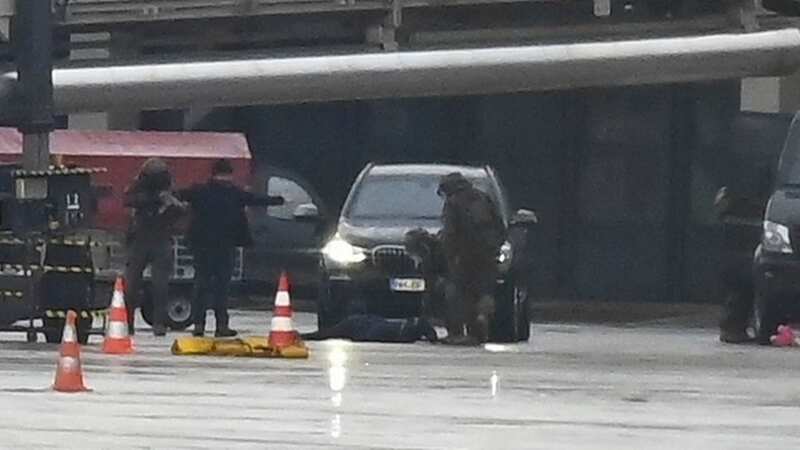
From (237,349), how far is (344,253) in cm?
396

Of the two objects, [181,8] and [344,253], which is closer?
[344,253]

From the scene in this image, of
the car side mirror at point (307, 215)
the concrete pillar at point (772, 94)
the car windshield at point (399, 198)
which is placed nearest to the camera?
the car windshield at point (399, 198)

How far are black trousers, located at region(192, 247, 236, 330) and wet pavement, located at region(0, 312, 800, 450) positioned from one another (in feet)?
3.25

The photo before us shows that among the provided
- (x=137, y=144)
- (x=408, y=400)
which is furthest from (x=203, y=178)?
(x=408, y=400)

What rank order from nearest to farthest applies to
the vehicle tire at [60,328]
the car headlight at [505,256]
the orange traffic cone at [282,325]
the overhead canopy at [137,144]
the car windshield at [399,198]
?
the orange traffic cone at [282,325]
the vehicle tire at [60,328]
the car headlight at [505,256]
the car windshield at [399,198]
the overhead canopy at [137,144]

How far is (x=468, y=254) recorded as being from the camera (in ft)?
71.3

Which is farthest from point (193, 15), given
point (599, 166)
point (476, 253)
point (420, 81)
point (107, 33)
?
point (476, 253)

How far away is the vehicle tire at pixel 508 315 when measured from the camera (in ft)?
75.3

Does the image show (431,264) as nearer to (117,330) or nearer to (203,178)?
(117,330)

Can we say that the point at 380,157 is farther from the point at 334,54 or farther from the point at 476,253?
the point at 476,253

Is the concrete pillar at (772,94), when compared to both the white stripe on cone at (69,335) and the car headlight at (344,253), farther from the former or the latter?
the white stripe on cone at (69,335)

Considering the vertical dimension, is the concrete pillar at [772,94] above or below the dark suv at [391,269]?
above

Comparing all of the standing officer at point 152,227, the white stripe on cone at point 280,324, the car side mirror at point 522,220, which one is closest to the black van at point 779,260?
the car side mirror at point 522,220

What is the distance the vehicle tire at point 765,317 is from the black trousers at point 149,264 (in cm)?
570
